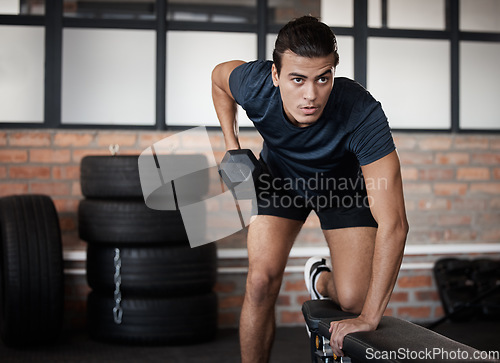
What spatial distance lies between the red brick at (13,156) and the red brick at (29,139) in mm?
51

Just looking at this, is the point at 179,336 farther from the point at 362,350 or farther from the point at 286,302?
the point at 362,350

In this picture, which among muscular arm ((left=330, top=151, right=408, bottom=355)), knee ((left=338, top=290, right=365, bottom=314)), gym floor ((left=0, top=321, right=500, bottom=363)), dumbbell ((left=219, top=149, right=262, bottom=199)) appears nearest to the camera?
muscular arm ((left=330, top=151, right=408, bottom=355))

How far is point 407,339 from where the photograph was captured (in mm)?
1668

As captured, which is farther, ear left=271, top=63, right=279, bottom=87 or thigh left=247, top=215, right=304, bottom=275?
thigh left=247, top=215, right=304, bottom=275

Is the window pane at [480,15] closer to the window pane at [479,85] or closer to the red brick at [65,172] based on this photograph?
the window pane at [479,85]

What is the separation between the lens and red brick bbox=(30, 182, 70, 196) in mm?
3797

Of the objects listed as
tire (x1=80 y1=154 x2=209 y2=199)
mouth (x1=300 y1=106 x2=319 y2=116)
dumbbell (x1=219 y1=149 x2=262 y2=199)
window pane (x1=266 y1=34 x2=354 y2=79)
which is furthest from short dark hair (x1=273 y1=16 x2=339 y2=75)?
window pane (x1=266 y1=34 x2=354 y2=79)

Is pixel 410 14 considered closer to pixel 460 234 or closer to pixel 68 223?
pixel 460 234

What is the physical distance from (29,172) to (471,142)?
3.00 meters

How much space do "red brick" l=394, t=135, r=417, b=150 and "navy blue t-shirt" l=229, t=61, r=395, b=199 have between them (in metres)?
1.65

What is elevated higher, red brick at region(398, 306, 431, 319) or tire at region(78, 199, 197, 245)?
tire at region(78, 199, 197, 245)

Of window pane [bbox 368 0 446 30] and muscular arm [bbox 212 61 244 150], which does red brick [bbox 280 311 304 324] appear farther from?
window pane [bbox 368 0 446 30]

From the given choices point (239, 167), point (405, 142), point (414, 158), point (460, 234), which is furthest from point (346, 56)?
point (239, 167)

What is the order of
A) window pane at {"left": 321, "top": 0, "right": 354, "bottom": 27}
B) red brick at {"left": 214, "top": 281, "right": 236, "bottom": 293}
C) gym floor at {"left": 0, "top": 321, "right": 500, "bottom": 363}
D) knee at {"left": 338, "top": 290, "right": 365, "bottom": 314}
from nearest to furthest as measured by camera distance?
knee at {"left": 338, "top": 290, "right": 365, "bottom": 314}
gym floor at {"left": 0, "top": 321, "right": 500, "bottom": 363}
red brick at {"left": 214, "top": 281, "right": 236, "bottom": 293}
window pane at {"left": 321, "top": 0, "right": 354, "bottom": 27}
